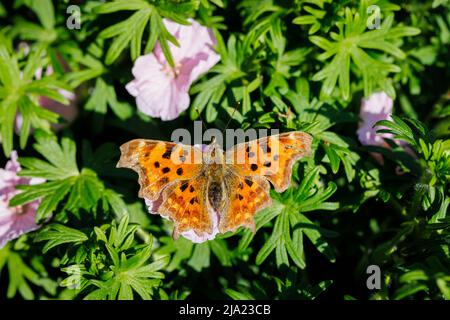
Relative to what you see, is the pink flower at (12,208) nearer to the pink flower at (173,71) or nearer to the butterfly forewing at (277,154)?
the pink flower at (173,71)

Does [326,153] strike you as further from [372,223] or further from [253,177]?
[372,223]

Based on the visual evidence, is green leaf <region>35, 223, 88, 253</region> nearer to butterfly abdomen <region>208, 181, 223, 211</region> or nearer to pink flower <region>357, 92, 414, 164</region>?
butterfly abdomen <region>208, 181, 223, 211</region>

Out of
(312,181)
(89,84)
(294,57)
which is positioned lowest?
(89,84)

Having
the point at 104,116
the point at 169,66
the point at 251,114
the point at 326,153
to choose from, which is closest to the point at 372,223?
the point at 326,153

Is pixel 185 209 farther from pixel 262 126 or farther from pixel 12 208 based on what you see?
pixel 12 208
